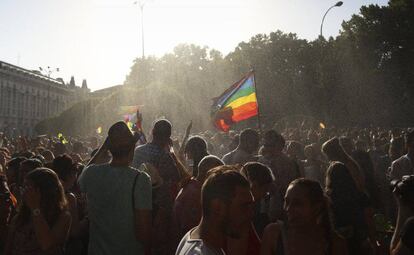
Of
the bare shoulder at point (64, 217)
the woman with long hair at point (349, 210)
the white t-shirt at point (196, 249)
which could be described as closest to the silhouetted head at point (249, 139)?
the woman with long hair at point (349, 210)

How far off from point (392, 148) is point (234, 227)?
682 cm

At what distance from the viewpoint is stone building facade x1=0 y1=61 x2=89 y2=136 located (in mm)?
88562

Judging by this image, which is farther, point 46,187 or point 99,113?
point 99,113

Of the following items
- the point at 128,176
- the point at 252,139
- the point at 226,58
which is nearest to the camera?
the point at 128,176

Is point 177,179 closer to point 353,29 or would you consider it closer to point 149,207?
point 149,207

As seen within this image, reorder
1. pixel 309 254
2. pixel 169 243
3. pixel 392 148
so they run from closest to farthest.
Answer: pixel 309 254 → pixel 169 243 → pixel 392 148

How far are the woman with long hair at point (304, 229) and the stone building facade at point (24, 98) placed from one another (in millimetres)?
80177

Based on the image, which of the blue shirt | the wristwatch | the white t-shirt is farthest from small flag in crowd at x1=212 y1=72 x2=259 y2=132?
the white t-shirt

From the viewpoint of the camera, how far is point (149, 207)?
3.56 meters

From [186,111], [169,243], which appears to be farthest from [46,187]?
[186,111]

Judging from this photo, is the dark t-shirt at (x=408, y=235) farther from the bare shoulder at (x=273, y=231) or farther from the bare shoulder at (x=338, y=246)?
the bare shoulder at (x=273, y=231)

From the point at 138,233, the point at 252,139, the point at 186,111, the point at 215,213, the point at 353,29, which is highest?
the point at 353,29

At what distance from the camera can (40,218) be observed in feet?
11.5

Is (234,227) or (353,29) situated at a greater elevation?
(353,29)
